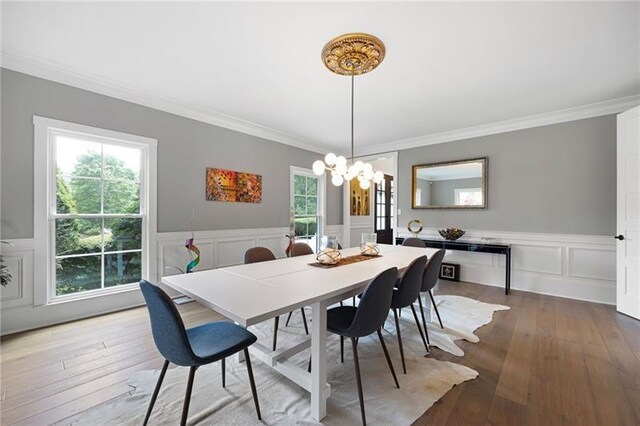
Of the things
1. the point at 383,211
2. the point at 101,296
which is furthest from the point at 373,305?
the point at 383,211

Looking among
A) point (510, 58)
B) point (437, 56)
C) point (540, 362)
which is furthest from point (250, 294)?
point (510, 58)

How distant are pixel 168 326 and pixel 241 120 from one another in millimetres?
3455

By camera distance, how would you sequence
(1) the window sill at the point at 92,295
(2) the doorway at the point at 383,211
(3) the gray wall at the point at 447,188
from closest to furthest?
(1) the window sill at the point at 92,295 < (3) the gray wall at the point at 447,188 < (2) the doorway at the point at 383,211

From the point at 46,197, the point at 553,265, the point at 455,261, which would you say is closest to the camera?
the point at 46,197

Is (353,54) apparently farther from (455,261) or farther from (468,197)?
(455,261)

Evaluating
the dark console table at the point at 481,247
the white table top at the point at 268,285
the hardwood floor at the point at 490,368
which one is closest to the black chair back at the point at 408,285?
the white table top at the point at 268,285

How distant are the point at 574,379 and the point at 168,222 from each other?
4.29m

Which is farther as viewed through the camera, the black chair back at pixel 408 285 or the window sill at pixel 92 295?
the window sill at pixel 92 295

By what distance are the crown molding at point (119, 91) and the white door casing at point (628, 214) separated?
4.57m

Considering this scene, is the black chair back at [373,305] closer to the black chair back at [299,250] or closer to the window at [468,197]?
the black chair back at [299,250]

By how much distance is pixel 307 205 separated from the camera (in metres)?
5.50

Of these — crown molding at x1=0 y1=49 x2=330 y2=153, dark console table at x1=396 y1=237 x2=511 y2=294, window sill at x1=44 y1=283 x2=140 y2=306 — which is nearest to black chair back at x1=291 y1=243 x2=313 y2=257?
window sill at x1=44 y1=283 x2=140 y2=306

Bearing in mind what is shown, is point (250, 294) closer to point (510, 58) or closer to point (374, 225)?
point (510, 58)

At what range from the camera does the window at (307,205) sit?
5.23 m
